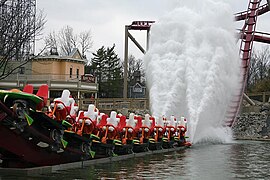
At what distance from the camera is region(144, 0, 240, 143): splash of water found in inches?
839

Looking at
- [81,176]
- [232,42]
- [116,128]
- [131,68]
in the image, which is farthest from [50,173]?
[131,68]

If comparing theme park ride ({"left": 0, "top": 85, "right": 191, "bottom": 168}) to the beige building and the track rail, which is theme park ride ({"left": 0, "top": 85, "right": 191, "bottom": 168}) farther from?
the beige building

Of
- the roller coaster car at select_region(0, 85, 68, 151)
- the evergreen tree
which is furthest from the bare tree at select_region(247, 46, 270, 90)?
the roller coaster car at select_region(0, 85, 68, 151)

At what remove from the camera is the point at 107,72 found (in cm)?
7138

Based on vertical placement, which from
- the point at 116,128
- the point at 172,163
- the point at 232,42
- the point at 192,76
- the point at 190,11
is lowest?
the point at 172,163

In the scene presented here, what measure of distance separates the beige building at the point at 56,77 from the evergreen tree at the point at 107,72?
10577mm

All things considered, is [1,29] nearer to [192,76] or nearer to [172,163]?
[192,76]

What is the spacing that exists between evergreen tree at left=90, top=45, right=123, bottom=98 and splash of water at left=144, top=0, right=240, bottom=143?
145 ft

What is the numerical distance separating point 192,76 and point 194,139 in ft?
9.59

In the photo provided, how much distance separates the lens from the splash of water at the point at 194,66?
69.9 feet

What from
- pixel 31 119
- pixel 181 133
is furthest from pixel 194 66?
pixel 31 119

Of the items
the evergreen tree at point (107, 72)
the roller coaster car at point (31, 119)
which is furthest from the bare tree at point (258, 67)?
the roller coaster car at point (31, 119)

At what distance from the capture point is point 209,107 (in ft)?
70.6

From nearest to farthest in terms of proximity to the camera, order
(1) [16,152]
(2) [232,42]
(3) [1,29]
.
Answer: (1) [16,152]
(3) [1,29]
(2) [232,42]
